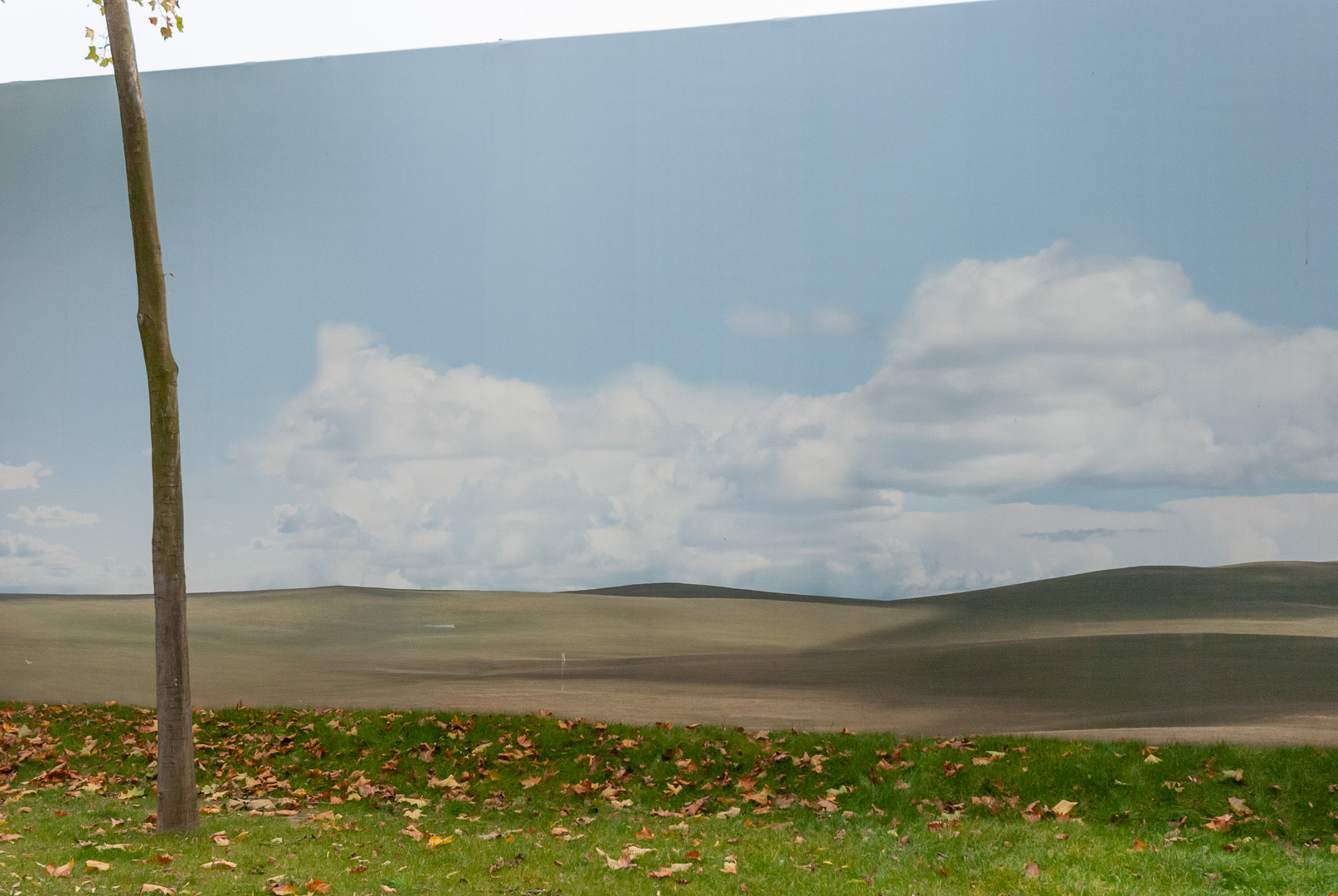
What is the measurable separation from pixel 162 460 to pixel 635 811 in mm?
4295

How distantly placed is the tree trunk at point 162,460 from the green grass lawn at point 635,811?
0.53 m

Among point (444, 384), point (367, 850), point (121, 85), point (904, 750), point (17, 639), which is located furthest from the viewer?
point (17, 639)

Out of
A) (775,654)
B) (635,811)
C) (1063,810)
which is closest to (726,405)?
(775,654)

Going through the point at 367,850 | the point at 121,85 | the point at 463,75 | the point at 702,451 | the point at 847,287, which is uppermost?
the point at 463,75

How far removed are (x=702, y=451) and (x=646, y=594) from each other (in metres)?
1.59

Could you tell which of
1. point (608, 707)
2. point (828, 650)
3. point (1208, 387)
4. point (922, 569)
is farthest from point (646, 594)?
point (1208, 387)

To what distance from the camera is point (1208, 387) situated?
9180mm

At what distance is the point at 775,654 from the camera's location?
32.4 feet

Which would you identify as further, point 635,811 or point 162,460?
point 635,811

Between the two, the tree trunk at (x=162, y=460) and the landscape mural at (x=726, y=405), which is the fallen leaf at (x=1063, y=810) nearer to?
the landscape mural at (x=726, y=405)

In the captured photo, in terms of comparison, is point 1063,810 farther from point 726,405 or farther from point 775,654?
point 726,405

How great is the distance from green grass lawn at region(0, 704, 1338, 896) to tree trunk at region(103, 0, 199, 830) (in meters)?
0.53

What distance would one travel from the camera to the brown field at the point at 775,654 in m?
8.99

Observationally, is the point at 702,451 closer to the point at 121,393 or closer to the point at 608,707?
the point at 608,707
